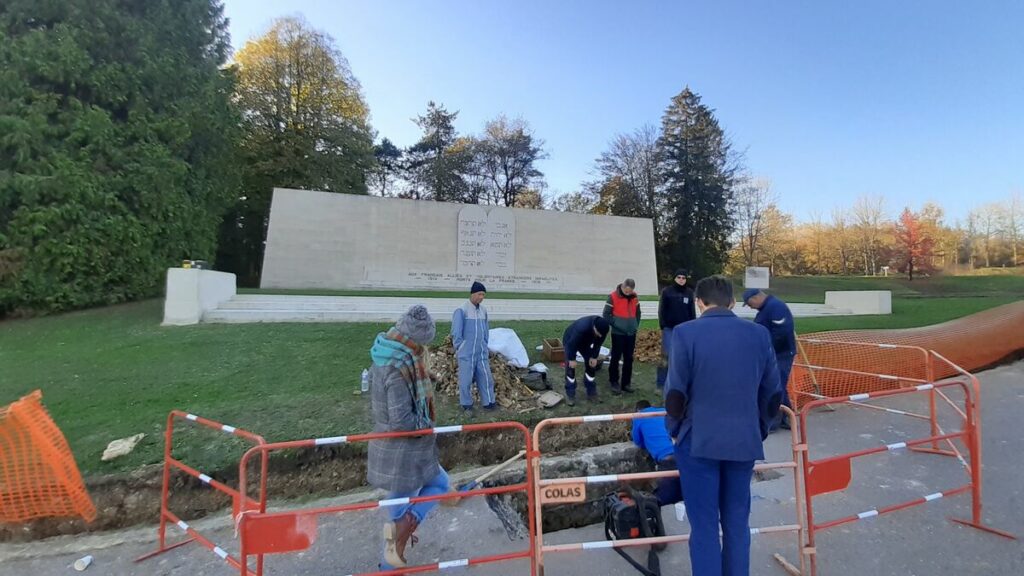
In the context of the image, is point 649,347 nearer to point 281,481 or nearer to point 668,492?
point 668,492

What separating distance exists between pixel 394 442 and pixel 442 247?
59.1 feet

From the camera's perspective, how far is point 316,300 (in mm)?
12602

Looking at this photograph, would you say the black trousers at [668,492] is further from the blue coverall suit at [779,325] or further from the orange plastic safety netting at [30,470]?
the orange plastic safety netting at [30,470]

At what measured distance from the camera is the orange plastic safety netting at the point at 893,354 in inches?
263

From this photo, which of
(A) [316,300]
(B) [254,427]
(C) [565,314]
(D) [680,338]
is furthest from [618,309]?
(A) [316,300]

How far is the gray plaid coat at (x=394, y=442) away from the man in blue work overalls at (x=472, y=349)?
2.66 metres

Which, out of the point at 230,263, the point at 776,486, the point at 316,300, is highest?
the point at 230,263

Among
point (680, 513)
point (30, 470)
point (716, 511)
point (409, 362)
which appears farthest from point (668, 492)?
point (30, 470)

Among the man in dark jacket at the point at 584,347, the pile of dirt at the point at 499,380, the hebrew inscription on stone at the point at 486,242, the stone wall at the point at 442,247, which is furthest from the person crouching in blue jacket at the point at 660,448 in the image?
the hebrew inscription on stone at the point at 486,242

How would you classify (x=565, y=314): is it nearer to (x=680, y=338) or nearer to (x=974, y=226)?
(x=680, y=338)

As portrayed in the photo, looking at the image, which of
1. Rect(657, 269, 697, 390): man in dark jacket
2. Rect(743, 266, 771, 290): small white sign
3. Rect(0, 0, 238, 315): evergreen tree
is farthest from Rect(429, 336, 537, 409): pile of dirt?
Rect(743, 266, 771, 290): small white sign

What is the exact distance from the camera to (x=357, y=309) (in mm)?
11836

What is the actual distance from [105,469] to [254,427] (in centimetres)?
120

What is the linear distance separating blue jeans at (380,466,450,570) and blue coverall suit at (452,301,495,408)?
8.14 feet
